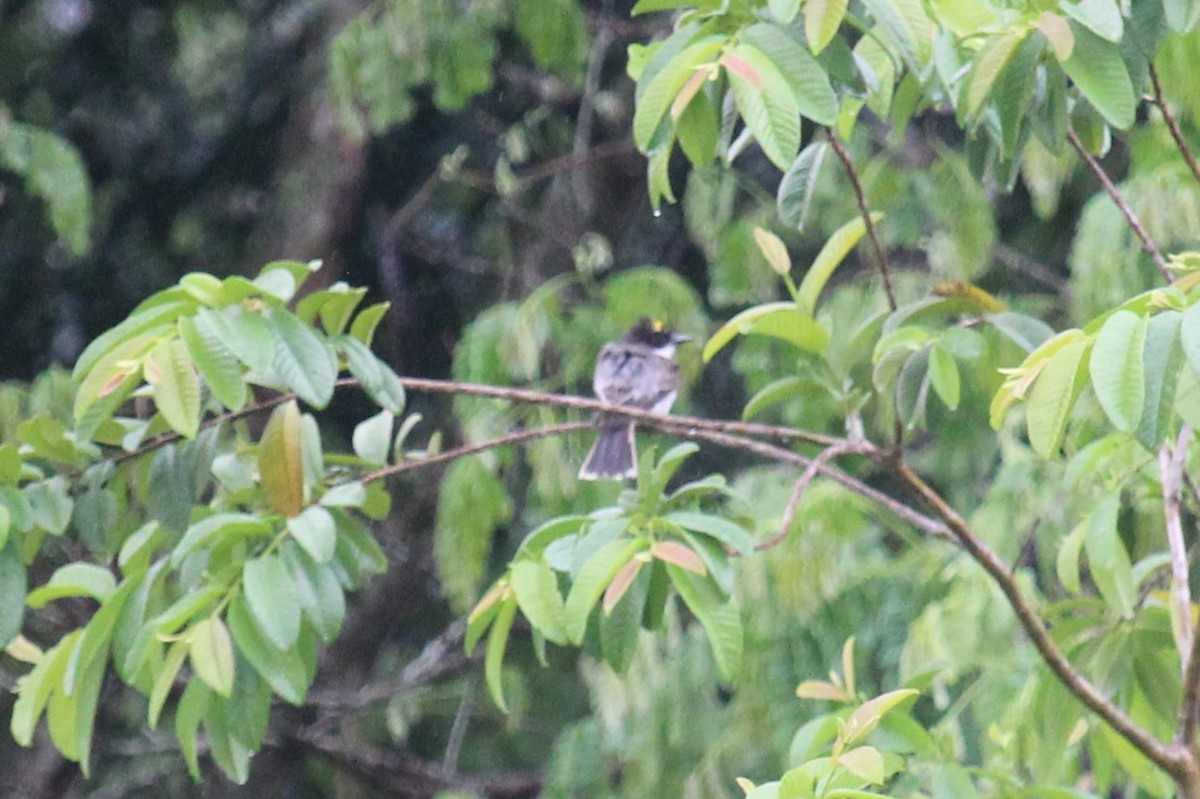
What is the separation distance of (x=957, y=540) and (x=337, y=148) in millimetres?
4381

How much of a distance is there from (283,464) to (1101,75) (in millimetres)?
1351

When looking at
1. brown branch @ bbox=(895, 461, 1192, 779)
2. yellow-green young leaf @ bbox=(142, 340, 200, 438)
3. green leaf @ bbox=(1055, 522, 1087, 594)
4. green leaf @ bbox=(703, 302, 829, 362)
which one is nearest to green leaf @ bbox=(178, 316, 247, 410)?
yellow-green young leaf @ bbox=(142, 340, 200, 438)

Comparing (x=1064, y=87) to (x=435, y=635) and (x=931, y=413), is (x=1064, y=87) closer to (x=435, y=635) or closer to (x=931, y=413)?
(x=931, y=413)

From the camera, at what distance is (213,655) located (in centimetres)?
236

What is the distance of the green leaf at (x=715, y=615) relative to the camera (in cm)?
228

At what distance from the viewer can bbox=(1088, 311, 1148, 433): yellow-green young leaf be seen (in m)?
1.79

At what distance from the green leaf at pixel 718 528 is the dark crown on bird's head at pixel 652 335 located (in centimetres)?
284

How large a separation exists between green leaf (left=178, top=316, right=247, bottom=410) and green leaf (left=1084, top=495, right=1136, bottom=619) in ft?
4.26

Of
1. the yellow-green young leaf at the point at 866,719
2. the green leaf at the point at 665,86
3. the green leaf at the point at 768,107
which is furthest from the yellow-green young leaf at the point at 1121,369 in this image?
the green leaf at the point at 665,86

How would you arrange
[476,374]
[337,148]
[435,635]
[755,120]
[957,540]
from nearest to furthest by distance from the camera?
[755,120]
[957,540]
[476,374]
[337,148]
[435,635]

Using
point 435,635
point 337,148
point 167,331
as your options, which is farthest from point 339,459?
point 435,635

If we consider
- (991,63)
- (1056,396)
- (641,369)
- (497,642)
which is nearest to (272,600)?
(497,642)

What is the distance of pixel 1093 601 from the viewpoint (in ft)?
9.37

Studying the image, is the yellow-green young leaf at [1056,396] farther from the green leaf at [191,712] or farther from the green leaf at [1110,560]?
the green leaf at [191,712]
